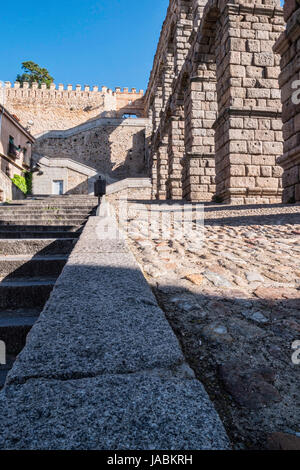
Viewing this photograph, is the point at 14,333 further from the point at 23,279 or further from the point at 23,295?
the point at 23,279

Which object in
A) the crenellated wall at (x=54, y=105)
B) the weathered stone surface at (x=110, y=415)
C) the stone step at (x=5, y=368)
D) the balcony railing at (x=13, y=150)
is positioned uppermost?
the crenellated wall at (x=54, y=105)

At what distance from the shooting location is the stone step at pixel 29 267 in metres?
2.53

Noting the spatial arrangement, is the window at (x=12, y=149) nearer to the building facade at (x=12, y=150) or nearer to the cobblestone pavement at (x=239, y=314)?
the building facade at (x=12, y=150)

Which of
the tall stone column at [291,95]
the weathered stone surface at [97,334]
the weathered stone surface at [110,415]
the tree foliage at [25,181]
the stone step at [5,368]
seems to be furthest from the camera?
the tree foliage at [25,181]

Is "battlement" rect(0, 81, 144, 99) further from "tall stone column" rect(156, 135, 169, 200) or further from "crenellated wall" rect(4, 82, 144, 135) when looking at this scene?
"tall stone column" rect(156, 135, 169, 200)

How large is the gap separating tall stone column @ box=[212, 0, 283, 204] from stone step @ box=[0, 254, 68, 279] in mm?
5680

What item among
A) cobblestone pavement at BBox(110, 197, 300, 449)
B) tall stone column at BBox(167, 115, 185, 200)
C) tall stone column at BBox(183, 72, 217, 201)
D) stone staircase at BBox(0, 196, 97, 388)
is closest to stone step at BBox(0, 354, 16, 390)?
stone staircase at BBox(0, 196, 97, 388)

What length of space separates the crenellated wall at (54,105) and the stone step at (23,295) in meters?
31.8

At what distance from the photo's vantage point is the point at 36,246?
3.18 meters

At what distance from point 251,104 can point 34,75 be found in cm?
3820

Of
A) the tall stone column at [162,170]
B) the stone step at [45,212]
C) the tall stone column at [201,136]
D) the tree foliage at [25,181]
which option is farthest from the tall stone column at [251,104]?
the tree foliage at [25,181]

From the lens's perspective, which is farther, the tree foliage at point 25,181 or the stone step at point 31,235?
the tree foliage at point 25,181

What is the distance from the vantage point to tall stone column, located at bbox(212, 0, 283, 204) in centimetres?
734

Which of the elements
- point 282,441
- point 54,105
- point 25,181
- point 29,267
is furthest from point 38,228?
point 54,105
